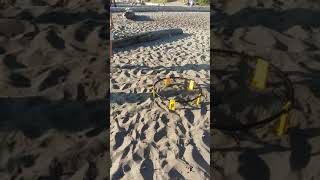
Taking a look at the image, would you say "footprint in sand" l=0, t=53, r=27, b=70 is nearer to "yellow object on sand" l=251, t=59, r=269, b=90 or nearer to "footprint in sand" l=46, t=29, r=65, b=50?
"footprint in sand" l=46, t=29, r=65, b=50

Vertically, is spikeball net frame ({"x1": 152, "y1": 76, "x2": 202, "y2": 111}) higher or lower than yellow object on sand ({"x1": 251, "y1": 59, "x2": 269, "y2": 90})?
lower

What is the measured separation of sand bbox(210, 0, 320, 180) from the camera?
3.08 m

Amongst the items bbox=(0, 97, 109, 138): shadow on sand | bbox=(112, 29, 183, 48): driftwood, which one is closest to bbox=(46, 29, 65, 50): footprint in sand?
bbox=(0, 97, 109, 138): shadow on sand

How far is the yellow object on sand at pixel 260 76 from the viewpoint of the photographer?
4043mm

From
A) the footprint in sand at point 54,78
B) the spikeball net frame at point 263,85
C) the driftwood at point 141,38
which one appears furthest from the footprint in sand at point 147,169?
the driftwood at point 141,38

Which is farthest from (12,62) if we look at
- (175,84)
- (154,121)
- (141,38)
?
(141,38)

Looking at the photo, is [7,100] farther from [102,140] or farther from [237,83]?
[237,83]

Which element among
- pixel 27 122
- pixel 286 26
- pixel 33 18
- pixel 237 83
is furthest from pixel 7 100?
pixel 286 26

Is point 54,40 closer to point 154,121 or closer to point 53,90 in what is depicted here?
point 53,90

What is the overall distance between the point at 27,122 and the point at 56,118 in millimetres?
243

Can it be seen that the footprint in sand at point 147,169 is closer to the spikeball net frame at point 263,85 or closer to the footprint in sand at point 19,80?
the spikeball net frame at point 263,85

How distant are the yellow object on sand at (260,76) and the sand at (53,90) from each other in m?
1.56

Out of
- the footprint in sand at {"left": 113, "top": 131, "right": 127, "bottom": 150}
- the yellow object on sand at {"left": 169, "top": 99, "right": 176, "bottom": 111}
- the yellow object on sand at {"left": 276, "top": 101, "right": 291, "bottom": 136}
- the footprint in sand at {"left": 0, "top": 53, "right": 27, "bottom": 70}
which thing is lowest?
the footprint in sand at {"left": 113, "top": 131, "right": 127, "bottom": 150}

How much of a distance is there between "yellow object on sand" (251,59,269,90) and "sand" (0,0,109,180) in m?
1.56
